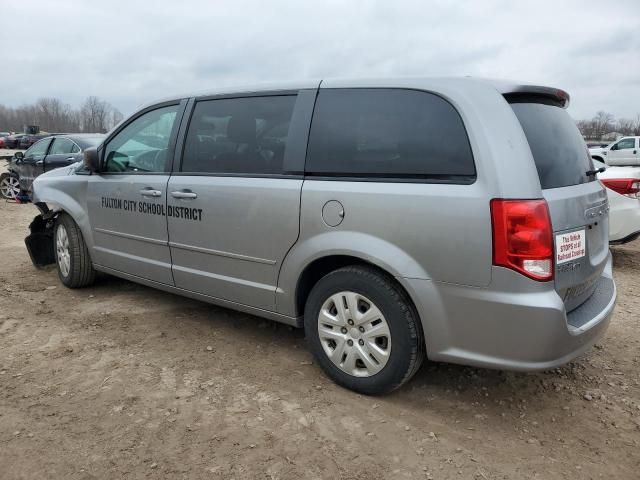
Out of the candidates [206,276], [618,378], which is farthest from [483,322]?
[206,276]

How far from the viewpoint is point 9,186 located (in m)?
13.1

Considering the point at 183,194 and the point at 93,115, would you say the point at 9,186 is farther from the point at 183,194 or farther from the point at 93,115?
the point at 93,115

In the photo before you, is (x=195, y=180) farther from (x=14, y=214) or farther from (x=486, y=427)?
(x=14, y=214)

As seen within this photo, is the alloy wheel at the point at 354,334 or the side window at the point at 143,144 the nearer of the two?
the alloy wheel at the point at 354,334

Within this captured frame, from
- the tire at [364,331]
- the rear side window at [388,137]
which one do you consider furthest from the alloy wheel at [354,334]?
the rear side window at [388,137]

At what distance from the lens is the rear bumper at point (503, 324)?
247 cm

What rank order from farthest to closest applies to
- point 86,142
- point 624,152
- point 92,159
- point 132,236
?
point 624,152, point 86,142, point 92,159, point 132,236

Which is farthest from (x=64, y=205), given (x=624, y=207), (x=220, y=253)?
(x=624, y=207)

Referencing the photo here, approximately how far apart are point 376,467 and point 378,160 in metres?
1.54

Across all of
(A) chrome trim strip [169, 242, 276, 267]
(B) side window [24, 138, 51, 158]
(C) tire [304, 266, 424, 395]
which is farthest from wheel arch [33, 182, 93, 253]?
(B) side window [24, 138, 51, 158]

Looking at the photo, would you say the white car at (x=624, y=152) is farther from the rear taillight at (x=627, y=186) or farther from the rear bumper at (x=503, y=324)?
the rear bumper at (x=503, y=324)

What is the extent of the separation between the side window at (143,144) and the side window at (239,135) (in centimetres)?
30

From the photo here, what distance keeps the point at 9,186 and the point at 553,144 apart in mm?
13594

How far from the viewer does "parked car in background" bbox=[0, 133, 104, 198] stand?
1122 cm
